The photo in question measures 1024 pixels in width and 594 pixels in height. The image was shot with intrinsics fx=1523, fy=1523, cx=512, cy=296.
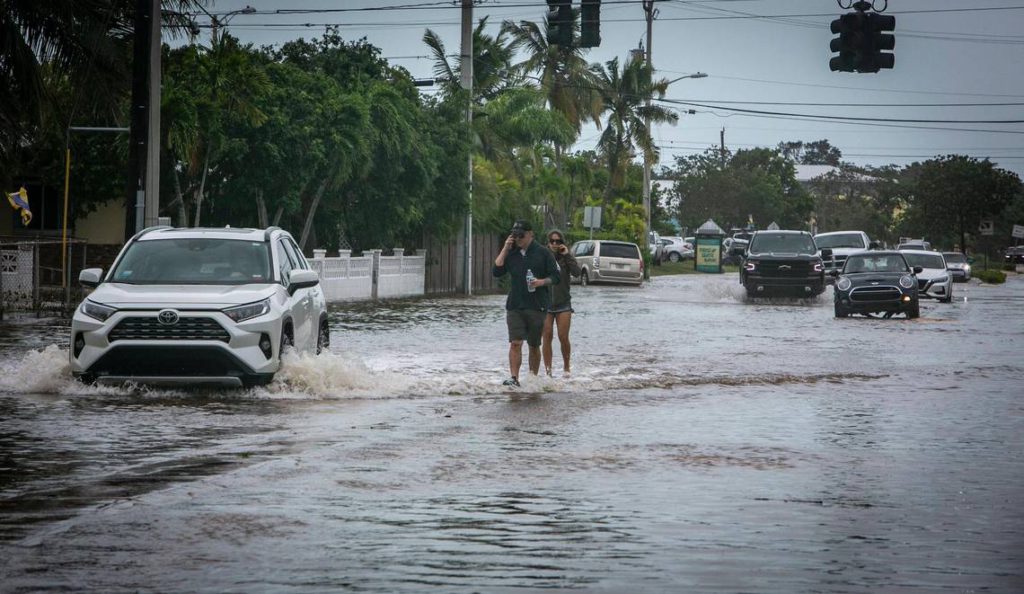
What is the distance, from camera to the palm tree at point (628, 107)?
6656cm

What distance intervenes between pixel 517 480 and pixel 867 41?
1633cm

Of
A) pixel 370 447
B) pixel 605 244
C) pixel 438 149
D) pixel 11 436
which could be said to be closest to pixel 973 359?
pixel 370 447

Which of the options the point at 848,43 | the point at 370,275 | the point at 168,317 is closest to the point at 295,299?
the point at 168,317

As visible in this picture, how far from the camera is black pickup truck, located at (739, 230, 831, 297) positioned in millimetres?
39531

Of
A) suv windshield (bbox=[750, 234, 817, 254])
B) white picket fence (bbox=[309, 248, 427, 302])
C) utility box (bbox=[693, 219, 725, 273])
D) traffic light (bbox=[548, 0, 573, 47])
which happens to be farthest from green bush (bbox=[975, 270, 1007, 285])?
traffic light (bbox=[548, 0, 573, 47])

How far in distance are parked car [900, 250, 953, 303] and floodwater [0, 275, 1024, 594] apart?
22707 millimetres

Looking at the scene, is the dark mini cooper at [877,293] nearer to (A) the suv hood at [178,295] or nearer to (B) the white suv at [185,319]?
(B) the white suv at [185,319]

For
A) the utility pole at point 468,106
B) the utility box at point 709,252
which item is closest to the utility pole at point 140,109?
the utility pole at point 468,106

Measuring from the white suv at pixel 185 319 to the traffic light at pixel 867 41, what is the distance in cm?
1204

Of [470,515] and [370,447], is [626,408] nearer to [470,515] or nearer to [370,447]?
[370,447]

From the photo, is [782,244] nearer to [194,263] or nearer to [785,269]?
[785,269]

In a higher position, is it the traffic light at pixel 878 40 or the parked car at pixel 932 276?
the traffic light at pixel 878 40

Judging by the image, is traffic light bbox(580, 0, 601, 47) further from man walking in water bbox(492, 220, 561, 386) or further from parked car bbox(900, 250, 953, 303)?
parked car bbox(900, 250, 953, 303)

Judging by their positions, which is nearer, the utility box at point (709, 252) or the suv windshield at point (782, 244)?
the suv windshield at point (782, 244)
